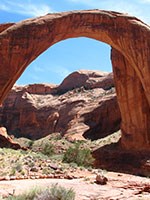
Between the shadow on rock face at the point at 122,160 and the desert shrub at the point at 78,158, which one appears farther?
the shadow on rock face at the point at 122,160

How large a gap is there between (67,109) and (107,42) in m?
22.2

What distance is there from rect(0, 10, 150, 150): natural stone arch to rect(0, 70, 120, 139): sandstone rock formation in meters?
12.7

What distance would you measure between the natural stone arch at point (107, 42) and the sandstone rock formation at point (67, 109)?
12.7 m

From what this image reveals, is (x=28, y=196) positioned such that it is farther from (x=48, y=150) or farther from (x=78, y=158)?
(x=48, y=150)

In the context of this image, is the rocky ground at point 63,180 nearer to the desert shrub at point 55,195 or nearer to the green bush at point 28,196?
the green bush at point 28,196

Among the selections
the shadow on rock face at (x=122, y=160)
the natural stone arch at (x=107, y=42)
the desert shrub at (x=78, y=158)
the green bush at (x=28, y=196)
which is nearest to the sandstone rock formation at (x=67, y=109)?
the shadow on rock face at (x=122, y=160)

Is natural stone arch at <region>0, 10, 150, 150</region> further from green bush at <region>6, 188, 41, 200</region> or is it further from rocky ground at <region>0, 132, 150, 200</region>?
green bush at <region>6, 188, 41, 200</region>

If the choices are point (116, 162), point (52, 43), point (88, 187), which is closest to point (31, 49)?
point (52, 43)

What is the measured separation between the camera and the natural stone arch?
21.9 m

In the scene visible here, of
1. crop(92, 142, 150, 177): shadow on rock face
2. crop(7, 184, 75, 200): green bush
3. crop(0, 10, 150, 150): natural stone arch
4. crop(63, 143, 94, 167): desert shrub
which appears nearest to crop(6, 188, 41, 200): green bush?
crop(7, 184, 75, 200): green bush

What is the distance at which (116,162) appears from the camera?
80.9ft

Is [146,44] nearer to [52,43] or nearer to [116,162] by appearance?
[52,43]

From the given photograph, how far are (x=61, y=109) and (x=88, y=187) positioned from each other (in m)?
36.6

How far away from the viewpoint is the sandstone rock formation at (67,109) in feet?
133
